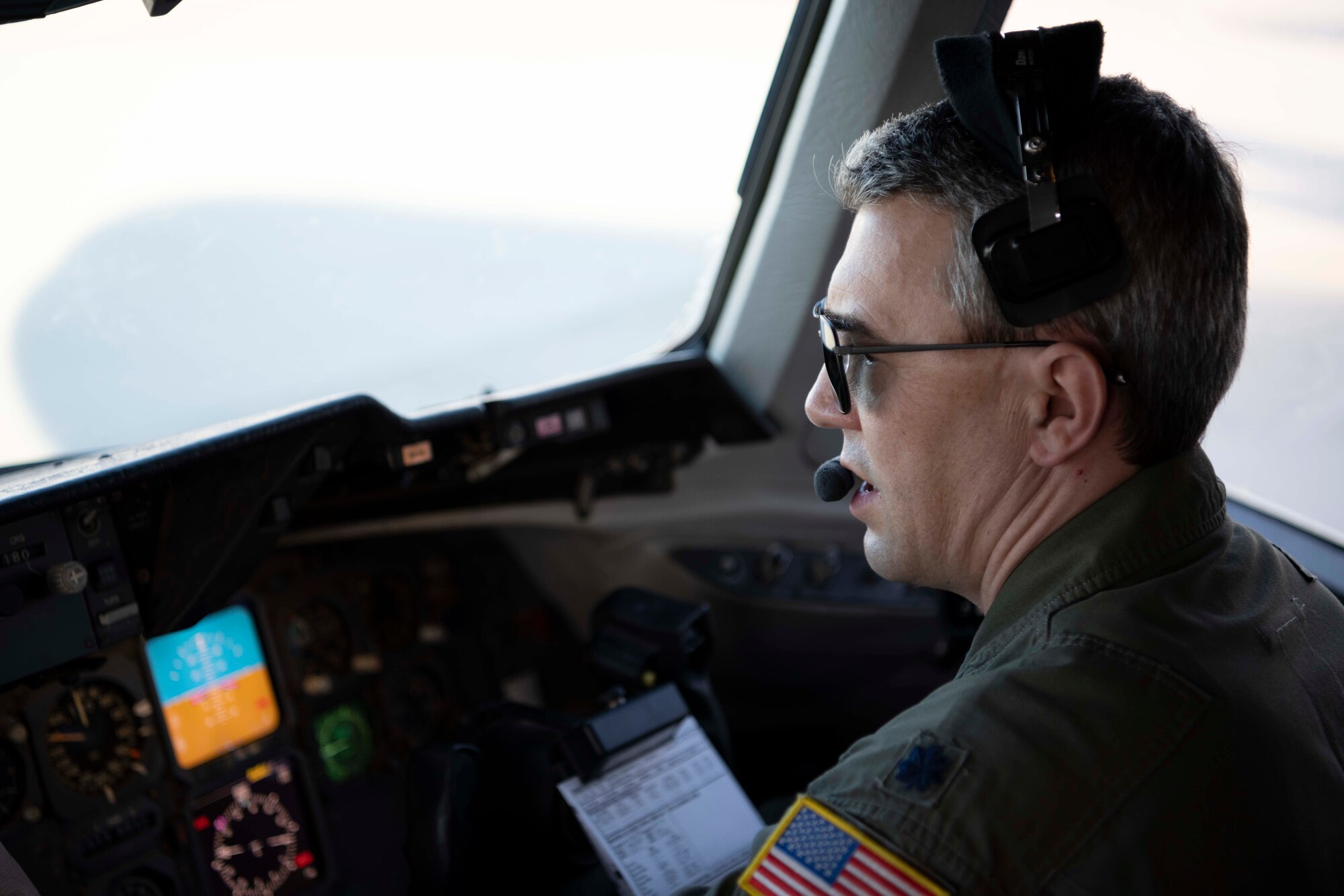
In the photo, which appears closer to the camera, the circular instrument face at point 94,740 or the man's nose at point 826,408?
the man's nose at point 826,408

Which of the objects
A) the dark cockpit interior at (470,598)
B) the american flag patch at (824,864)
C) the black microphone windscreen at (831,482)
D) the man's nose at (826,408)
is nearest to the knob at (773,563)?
the dark cockpit interior at (470,598)

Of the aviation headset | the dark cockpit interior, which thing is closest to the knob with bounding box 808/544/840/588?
the dark cockpit interior

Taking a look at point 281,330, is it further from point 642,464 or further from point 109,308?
point 642,464

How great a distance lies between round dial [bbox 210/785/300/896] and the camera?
81.4 inches

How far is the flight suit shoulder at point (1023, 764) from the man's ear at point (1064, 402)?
8.4 inches

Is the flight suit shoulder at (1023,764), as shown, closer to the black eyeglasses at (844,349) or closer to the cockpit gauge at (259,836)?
the black eyeglasses at (844,349)

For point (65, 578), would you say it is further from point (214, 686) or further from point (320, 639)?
point (320, 639)

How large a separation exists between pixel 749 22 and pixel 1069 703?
5.17 ft

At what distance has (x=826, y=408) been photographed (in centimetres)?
129

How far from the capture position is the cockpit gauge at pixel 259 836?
6.72 feet

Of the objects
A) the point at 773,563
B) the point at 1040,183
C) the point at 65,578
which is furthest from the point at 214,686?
the point at 1040,183

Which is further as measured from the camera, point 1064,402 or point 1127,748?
point 1064,402

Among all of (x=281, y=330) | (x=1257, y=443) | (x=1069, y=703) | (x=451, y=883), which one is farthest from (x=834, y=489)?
(x=281, y=330)

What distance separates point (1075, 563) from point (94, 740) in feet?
5.96
